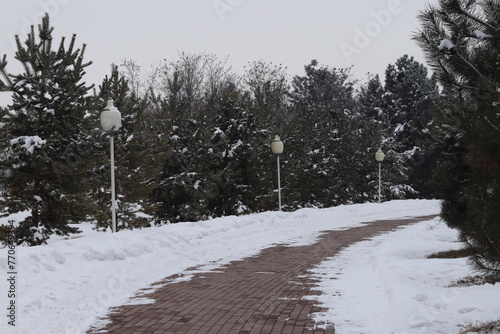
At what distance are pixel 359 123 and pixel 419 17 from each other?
36.7m

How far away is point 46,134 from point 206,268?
8.31m

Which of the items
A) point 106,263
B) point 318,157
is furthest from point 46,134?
point 318,157

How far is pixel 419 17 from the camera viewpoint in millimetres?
5812

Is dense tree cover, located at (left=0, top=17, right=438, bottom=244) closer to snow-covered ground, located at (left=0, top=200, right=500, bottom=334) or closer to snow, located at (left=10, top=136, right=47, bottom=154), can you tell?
snow, located at (left=10, top=136, right=47, bottom=154)

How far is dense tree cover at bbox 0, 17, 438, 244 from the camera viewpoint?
15117 millimetres

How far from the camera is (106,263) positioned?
349 inches

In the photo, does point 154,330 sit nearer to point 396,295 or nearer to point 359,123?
point 396,295

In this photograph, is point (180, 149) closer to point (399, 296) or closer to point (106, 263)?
point (106, 263)

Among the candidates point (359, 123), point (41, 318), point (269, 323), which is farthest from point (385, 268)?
point (359, 123)

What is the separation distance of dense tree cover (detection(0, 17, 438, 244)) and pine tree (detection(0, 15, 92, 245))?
0.11ft

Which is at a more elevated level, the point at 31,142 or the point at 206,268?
the point at 31,142

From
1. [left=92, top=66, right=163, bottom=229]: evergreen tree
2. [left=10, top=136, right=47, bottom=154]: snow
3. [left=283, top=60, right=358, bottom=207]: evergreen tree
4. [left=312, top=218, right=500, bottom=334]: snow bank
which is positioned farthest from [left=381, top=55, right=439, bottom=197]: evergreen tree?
[left=312, top=218, right=500, bottom=334]: snow bank

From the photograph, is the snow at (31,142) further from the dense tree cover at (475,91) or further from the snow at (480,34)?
the snow at (480,34)

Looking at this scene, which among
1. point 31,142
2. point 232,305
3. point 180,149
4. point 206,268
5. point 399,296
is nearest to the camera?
point 399,296
